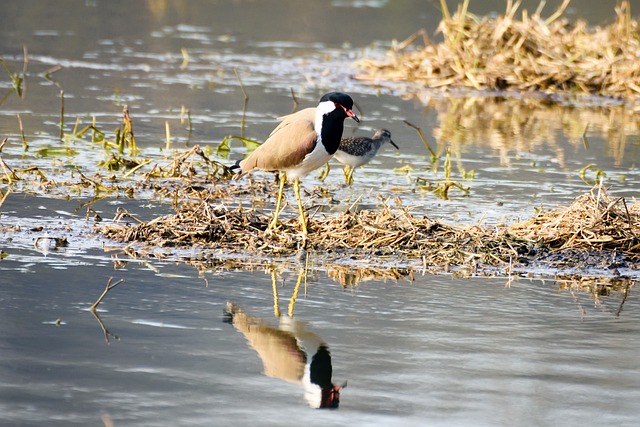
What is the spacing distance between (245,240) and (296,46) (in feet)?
50.6

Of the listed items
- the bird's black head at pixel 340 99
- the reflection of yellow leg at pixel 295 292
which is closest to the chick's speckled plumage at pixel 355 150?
the bird's black head at pixel 340 99

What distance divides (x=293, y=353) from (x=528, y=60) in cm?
1349

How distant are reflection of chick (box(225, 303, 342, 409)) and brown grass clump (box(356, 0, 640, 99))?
1255cm

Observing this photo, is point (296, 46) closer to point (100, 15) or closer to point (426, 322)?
A: point (100, 15)

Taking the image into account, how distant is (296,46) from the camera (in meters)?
24.0

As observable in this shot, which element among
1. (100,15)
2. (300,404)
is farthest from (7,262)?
(100,15)

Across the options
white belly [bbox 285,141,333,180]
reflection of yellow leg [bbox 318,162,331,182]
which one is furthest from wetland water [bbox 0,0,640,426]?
white belly [bbox 285,141,333,180]

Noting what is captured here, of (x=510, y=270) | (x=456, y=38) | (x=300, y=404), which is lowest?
(x=300, y=404)

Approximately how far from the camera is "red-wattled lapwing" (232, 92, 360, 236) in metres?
9.06

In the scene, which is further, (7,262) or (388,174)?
(388,174)

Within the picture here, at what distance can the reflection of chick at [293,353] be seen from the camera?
6098mm

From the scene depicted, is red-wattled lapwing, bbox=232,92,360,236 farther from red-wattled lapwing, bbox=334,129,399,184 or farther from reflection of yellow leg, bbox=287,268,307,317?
red-wattled lapwing, bbox=334,129,399,184

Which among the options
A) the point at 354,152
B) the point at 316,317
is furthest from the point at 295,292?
the point at 354,152

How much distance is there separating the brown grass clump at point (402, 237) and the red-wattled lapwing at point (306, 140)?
28cm
